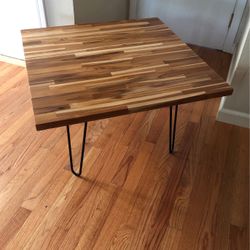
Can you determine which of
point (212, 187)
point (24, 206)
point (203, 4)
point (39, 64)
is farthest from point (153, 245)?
point (203, 4)

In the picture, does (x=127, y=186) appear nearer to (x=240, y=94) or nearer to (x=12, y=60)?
(x=240, y=94)

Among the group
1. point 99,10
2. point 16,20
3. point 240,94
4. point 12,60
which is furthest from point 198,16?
point 12,60

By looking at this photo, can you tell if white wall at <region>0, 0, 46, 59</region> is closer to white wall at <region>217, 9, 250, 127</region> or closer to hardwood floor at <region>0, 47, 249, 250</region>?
hardwood floor at <region>0, 47, 249, 250</region>

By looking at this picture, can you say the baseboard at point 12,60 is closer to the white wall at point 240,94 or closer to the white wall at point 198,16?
the white wall at point 198,16

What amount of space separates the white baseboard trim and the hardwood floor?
4cm

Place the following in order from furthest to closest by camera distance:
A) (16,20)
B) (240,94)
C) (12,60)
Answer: (12,60) → (16,20) → (240,94)

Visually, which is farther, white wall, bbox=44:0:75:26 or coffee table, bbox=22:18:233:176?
white wall, bbox=44:0:75:26

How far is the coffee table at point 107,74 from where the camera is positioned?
0.86 meters

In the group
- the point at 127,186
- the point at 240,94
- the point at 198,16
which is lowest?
the point at 127,186

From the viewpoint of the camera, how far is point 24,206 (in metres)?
1.18

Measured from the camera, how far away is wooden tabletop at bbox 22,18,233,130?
0.86 m

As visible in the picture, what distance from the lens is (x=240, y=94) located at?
5.11 ft

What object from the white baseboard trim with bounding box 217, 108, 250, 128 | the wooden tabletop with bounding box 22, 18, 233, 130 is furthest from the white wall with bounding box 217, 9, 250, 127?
the wooden tabletop with bounding box 22, 18, 233, 130

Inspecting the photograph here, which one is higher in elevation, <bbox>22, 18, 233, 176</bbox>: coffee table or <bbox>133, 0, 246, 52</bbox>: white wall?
<bbox>22, 18, 233, 176</bbox>: coffee table
